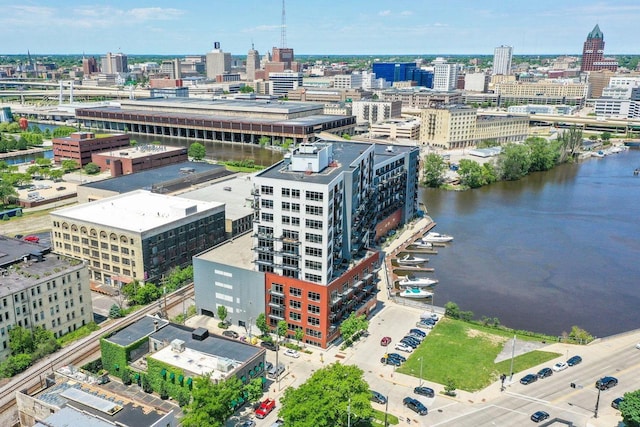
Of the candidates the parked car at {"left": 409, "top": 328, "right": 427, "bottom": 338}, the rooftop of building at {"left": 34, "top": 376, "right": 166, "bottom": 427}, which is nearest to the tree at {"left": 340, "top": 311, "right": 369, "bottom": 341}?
the parked car at {"left": 409, "top": 328, "right": 427, "bottom": 338}

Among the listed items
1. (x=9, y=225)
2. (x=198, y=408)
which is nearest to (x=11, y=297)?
(x=198, y=408)

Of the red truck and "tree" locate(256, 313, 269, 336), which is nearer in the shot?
the red truck

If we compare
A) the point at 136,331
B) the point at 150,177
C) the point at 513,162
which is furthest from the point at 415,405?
the point at 513,162

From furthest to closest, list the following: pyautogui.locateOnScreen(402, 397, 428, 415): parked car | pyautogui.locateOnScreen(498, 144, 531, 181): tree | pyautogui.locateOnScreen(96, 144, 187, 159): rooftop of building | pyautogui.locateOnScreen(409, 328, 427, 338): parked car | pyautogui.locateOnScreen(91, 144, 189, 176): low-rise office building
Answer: pyautogui.locateOnScreen(498, 144, 531, 181): tree → pyautogui.locateOnScreen(96, 144, 187, 159): rooftop of building → pyautogui.locateOnScreen(91, 144, 189, 176): low-rise office building → pyautogui.locateOnScreen(409, 328, 427, 338): parked car → pyautogui.locateOnScreen(402, 397, 428, 415): parked car

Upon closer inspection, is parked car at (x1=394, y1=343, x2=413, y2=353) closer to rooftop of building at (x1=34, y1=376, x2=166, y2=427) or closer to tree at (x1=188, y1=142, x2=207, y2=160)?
rooftop of building at (x1=34, y1=376, x2=166, y2=427)

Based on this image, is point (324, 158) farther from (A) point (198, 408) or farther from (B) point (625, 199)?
(B) point (625, 199)

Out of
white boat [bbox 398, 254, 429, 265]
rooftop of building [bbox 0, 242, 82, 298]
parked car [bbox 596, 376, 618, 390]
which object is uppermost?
rooftop of building [bbox 0, 242, 82, 298]

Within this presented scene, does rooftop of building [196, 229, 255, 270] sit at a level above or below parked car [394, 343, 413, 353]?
above
